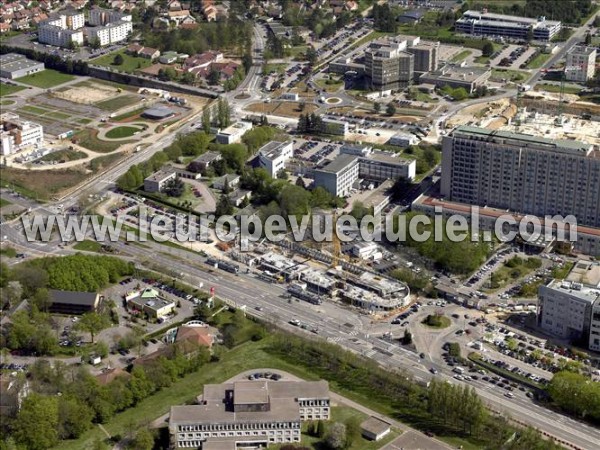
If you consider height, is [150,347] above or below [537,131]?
below

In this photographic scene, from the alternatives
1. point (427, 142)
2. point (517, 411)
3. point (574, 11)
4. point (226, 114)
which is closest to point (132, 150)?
point (226, 114)

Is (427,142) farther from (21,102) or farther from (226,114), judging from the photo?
(21,102)

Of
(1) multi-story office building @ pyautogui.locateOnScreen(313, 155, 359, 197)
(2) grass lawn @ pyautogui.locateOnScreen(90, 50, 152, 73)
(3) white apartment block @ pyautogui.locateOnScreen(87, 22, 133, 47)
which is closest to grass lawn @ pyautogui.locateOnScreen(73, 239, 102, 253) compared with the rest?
(1) multi-story office building @ pyautogui.locateOnScreen(313, 155, 359, 197)

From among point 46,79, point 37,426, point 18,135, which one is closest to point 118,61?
point 46,79

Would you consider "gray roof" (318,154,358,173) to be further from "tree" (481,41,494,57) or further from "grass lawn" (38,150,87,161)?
"tree" (481,41,494,57)

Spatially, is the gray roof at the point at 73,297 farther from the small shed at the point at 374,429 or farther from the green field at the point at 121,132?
the green field at the point at 121,132
